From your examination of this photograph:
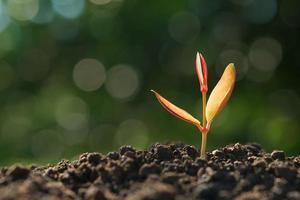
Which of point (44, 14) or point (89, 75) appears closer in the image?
point (89, 75)

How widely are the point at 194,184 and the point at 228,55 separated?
23.5 feet

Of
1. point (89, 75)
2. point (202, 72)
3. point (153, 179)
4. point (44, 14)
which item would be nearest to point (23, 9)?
point (44, 14)

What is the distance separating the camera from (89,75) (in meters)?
9.84

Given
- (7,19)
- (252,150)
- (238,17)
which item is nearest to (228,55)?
(238,17)

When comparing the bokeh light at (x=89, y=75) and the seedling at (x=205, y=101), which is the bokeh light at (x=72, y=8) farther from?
the seedling at (x=205, y=101)

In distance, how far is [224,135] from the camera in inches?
303

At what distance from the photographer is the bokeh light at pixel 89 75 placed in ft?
31.7

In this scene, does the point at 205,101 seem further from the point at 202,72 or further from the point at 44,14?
the point at 44,14

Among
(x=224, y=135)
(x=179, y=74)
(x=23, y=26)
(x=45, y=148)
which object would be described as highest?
(x=23, y=26)

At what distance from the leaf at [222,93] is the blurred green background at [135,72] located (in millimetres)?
5829

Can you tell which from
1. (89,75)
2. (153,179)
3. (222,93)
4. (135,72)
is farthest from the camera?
(89,75)

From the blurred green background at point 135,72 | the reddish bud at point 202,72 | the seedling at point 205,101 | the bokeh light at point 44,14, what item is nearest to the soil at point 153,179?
the seedling at point 205,101

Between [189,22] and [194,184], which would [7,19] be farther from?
[194,184]

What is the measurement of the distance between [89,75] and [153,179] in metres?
8.58
